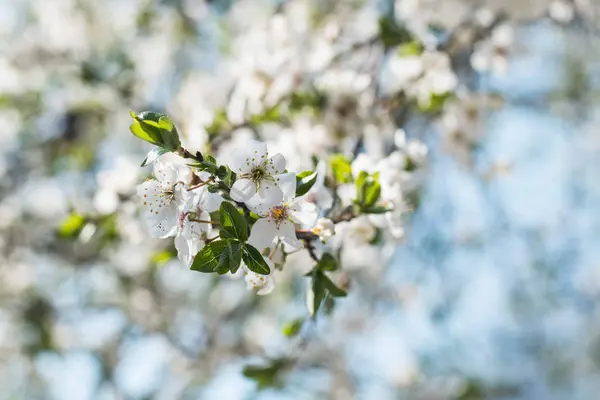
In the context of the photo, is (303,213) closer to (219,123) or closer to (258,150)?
(258,150)

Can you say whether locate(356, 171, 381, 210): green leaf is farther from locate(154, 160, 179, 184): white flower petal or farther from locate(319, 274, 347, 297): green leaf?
locate(154, 160, 179, 184): white flower petal

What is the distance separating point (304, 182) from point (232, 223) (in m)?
0.14

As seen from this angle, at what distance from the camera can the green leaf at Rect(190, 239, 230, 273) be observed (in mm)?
844

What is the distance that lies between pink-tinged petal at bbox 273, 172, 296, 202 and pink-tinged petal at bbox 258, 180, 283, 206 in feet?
0.05

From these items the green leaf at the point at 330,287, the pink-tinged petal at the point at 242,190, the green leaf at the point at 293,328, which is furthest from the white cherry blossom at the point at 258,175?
the green leaf at the point at 293,328

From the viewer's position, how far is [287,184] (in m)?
0.88

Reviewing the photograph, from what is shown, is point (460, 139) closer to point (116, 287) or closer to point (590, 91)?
point (116, 287)

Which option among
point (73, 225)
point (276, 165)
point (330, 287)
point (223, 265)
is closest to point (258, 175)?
point (276, 165)

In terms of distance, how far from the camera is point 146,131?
0.85 metres

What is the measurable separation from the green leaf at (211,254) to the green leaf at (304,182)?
136 millimetres

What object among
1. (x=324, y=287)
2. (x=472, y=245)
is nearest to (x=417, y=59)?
(x=324, y=287)

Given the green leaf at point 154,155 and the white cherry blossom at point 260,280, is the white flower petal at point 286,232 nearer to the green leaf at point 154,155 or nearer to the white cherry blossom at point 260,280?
the white cherry blossom at point 260,280

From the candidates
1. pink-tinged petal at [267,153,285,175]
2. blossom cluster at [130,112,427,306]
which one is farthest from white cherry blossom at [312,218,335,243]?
pink-tinged petal at [267,153,285,175]

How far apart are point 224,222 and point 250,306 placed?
2656mm
